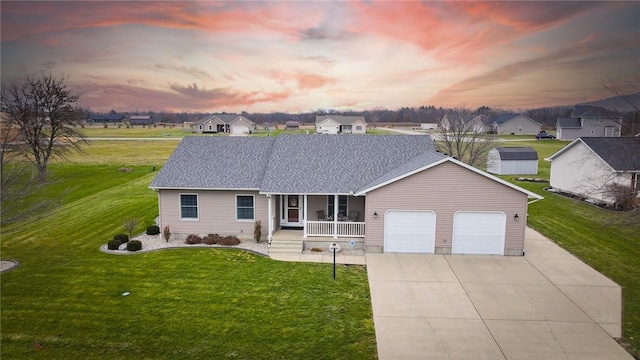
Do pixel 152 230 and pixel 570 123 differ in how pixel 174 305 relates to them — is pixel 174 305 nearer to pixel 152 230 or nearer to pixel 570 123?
pixel 152 230

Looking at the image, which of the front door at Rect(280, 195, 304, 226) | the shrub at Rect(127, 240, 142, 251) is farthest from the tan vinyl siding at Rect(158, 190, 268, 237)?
the shrub at Rect(127, 240, 142, 251)

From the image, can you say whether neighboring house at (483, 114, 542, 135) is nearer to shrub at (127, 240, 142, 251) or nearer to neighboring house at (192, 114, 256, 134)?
neighboring house at (192, 114, 256, 134)

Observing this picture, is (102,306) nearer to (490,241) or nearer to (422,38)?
(490,241)

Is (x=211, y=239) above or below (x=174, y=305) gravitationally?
above

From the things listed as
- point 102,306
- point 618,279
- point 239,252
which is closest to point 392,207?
point 239,252

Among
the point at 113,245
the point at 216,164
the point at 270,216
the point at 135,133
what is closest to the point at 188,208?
the point at 216,164
